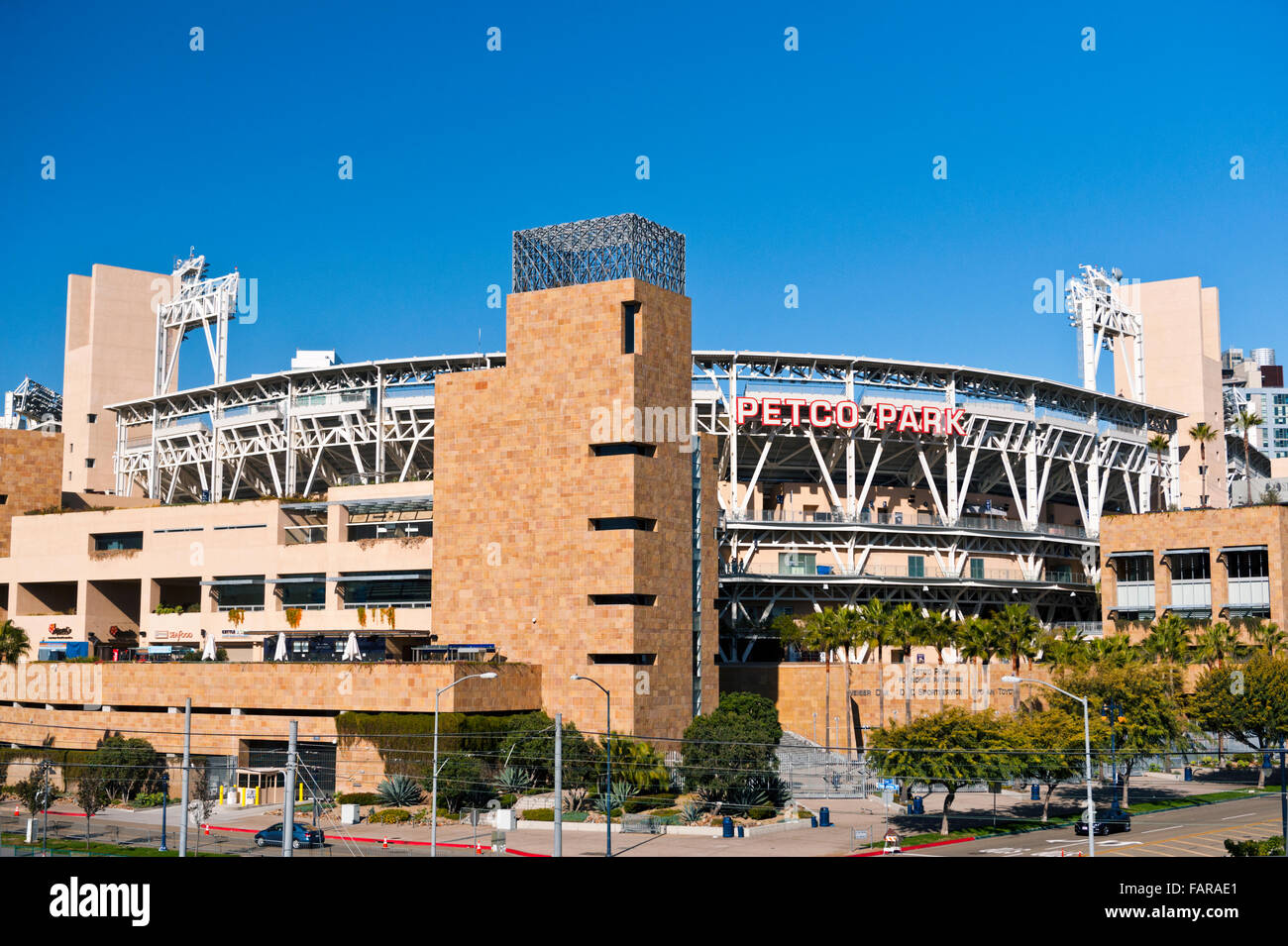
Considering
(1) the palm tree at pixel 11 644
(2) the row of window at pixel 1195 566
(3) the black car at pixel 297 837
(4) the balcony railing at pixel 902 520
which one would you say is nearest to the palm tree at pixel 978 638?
(4) the balcony railing at pixel 902 520

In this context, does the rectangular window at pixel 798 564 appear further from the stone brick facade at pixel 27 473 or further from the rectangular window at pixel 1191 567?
the stone brick facade at pixel 27 473

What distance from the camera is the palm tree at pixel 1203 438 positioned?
461 ft

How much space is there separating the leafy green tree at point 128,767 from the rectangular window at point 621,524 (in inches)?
1291

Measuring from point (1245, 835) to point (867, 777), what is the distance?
30912 mm

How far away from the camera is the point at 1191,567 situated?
116 meters

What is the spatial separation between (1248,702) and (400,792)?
190 feet

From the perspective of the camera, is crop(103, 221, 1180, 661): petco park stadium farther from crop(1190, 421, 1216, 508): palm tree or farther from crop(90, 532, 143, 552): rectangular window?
crop(90, 532, 143, 552): rectangular window

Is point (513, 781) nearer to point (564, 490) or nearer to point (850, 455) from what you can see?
point (564, 490)

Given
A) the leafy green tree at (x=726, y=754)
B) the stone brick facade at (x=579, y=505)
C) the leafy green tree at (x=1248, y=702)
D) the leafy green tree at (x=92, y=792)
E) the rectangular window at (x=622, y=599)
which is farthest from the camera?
the leafy green tree at (x=1248, y=702)

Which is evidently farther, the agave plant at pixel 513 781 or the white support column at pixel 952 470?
the white support column at pixel 952 470


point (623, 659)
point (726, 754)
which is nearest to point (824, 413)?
point (623, 659)

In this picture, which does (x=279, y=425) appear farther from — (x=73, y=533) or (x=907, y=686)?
(x=907, y=686)
